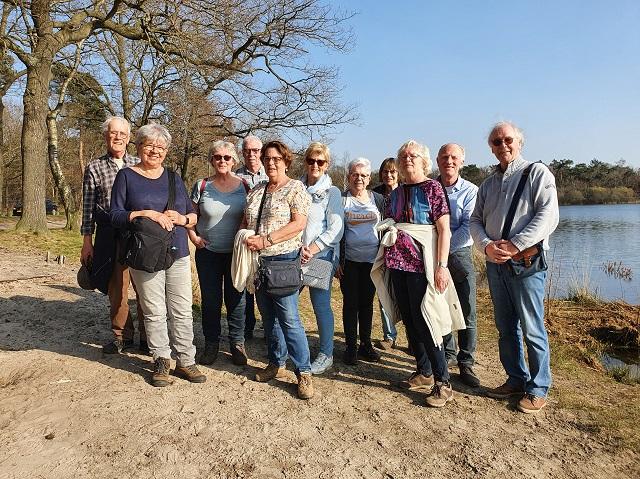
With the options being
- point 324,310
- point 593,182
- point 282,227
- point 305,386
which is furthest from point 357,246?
point 593,182

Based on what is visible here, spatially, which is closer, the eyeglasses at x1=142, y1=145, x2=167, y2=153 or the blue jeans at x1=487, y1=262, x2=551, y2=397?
the blue jeans at x1=487, y1=262, x2=551, y2=397

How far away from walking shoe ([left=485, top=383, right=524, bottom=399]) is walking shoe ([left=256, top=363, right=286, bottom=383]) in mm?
1678

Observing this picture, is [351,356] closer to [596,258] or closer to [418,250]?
[418,250]

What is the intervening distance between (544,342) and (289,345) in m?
1.86

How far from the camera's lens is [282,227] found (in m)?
3.45

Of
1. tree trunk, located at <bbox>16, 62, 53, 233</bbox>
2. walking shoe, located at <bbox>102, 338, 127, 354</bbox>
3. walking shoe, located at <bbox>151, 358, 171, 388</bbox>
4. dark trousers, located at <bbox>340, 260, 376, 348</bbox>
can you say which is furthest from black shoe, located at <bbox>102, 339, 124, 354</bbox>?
tree trunk, located at <bbox>16, 62, 53, 233</bbox>

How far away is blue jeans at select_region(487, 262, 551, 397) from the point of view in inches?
129

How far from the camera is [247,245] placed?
11.5 ft

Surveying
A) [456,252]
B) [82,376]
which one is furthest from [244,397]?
[456,252]

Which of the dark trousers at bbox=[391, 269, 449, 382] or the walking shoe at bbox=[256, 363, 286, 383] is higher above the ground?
the dark trousers at bbox=[391, 269, 449, 382]

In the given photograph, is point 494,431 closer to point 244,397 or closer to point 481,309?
point 244,397

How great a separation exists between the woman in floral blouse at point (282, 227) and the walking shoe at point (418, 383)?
31.5 inches

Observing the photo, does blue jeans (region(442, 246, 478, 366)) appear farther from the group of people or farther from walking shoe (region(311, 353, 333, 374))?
walking shoe (region(311, 353, 333, 374))

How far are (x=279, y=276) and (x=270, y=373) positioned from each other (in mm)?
936
